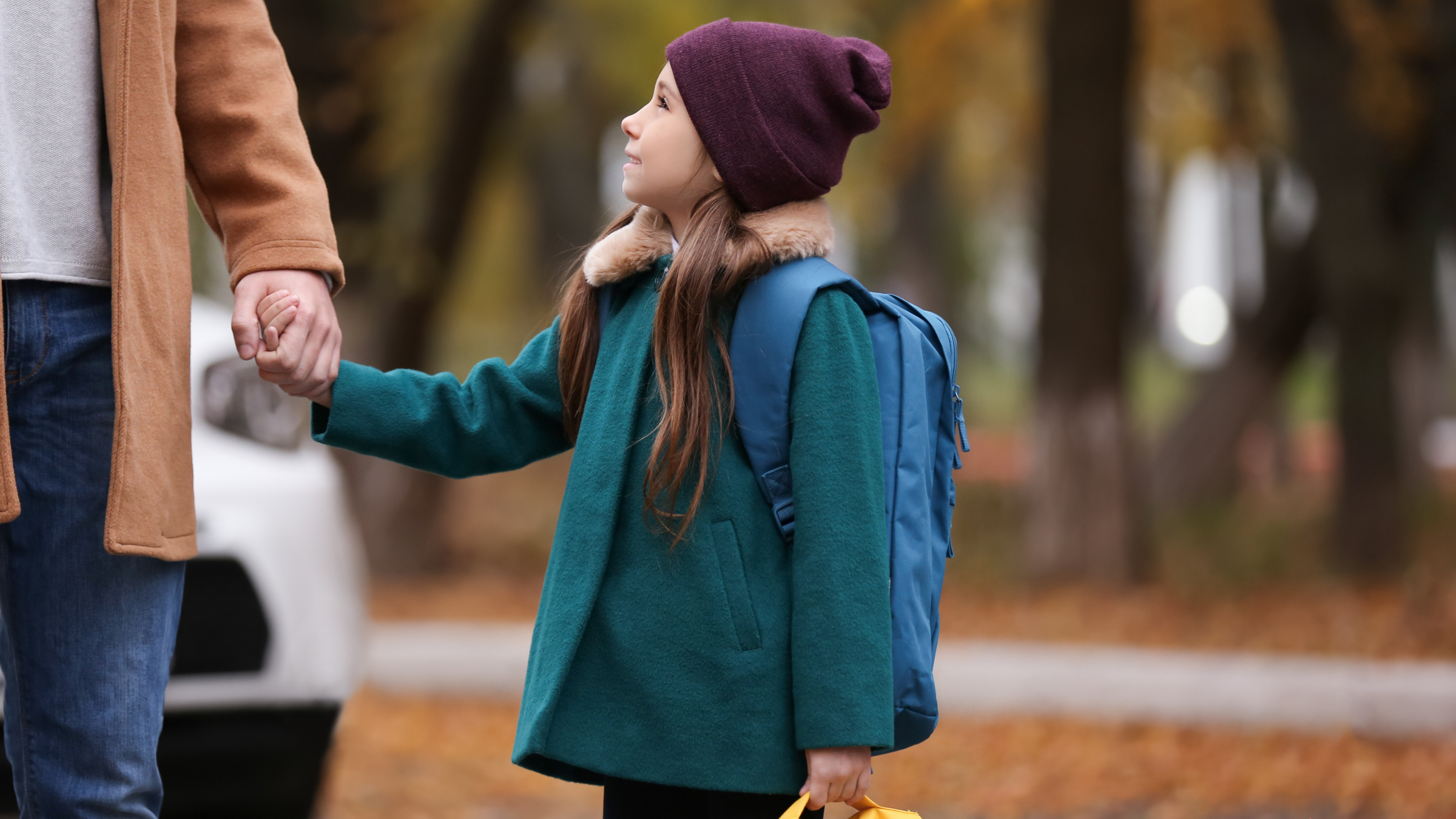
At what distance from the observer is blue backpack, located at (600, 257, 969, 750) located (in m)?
2.08

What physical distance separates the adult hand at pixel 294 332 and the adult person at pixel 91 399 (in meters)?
0.09

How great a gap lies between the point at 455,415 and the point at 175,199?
1.68 feet

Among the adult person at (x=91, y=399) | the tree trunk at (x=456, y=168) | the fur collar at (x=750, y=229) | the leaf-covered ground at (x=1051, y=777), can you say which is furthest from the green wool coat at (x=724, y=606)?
the tree trunk at (x=456, y=168)

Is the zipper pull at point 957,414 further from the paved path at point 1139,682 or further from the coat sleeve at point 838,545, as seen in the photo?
the paved path at point 1139,682

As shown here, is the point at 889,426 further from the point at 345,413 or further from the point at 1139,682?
the point at 1139,682

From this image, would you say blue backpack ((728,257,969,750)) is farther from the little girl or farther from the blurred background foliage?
the blurred background foliage

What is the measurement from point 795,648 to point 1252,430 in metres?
13.3

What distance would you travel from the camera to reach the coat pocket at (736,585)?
2.05 m

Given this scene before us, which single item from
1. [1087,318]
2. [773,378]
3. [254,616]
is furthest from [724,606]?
[1087,318]

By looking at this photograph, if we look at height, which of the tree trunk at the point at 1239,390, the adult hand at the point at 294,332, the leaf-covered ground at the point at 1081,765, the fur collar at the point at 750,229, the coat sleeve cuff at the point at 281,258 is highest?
the fur collar at the point at 750,229

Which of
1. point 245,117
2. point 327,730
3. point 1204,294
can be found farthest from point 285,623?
point 1204,294

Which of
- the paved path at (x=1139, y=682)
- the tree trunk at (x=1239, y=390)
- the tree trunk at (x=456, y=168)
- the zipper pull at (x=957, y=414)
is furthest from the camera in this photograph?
the tree trunk at (x=1239, y=390)

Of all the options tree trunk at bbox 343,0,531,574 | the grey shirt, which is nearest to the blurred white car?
the grey shirt

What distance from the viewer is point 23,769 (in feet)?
6.26
